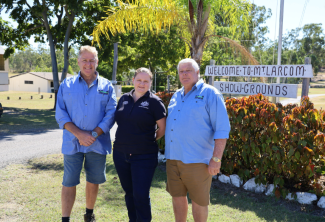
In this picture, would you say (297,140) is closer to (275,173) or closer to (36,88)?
(275,173)

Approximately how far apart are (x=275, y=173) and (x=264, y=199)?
0.47 metres

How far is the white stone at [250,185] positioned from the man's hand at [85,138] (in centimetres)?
260

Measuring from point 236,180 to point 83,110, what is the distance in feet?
9.00

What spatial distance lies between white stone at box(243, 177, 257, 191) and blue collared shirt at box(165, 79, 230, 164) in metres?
1.89

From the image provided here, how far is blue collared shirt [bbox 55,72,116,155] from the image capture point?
300cm

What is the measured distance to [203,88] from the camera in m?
2.72

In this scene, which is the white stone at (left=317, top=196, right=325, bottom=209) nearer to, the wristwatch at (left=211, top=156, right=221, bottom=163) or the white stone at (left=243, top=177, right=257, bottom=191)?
the white stone at (left=243, top=177, right=257, bottom=191)

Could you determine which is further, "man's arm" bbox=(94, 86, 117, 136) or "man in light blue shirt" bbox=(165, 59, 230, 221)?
"man's arm" bbox=(94, 86, 117, 136)

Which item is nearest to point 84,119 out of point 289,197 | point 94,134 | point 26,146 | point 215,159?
point 94,134

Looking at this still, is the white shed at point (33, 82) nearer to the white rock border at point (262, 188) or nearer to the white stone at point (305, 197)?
the white rock border at point (262, 188)

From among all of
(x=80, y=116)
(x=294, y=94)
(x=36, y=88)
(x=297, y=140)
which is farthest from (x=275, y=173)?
(x=36, y=88)

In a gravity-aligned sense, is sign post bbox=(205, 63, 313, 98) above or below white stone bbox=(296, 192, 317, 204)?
above

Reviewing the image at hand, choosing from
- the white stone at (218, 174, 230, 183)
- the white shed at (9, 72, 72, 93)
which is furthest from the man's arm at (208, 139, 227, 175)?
the white shed at (9, 72, 72, 93)

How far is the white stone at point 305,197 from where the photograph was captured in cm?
376
